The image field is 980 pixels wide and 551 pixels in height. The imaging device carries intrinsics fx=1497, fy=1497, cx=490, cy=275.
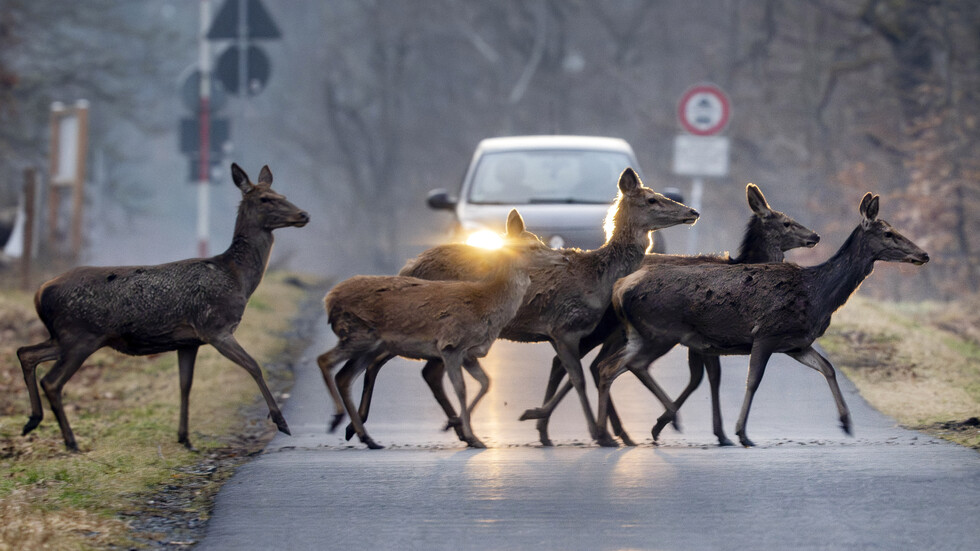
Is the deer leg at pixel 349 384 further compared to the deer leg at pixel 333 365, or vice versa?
the deer leg at pixel 333 365

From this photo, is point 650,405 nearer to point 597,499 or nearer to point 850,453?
point 850,453

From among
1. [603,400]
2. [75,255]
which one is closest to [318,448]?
[603,400]

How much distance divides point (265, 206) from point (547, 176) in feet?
19.1

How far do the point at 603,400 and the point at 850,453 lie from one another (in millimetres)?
1725

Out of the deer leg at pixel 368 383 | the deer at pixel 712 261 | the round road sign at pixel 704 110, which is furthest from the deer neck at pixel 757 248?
the round road sign at pixel 704 110

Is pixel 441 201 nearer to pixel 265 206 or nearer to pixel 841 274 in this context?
pixel 265 206

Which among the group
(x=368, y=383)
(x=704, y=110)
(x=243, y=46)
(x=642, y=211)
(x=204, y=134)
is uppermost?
(x=243, y=46)

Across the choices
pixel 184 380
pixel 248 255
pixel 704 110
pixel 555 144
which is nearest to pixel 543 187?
pixel 555 144

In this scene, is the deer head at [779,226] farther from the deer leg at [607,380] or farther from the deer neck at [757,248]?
the deer leg at [607,380]

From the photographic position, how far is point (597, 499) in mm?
7727

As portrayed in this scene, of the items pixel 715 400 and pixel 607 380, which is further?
pixel 715 400

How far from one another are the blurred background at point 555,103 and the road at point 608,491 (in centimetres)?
1355

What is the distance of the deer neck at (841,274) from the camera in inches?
393

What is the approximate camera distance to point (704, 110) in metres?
22.2
